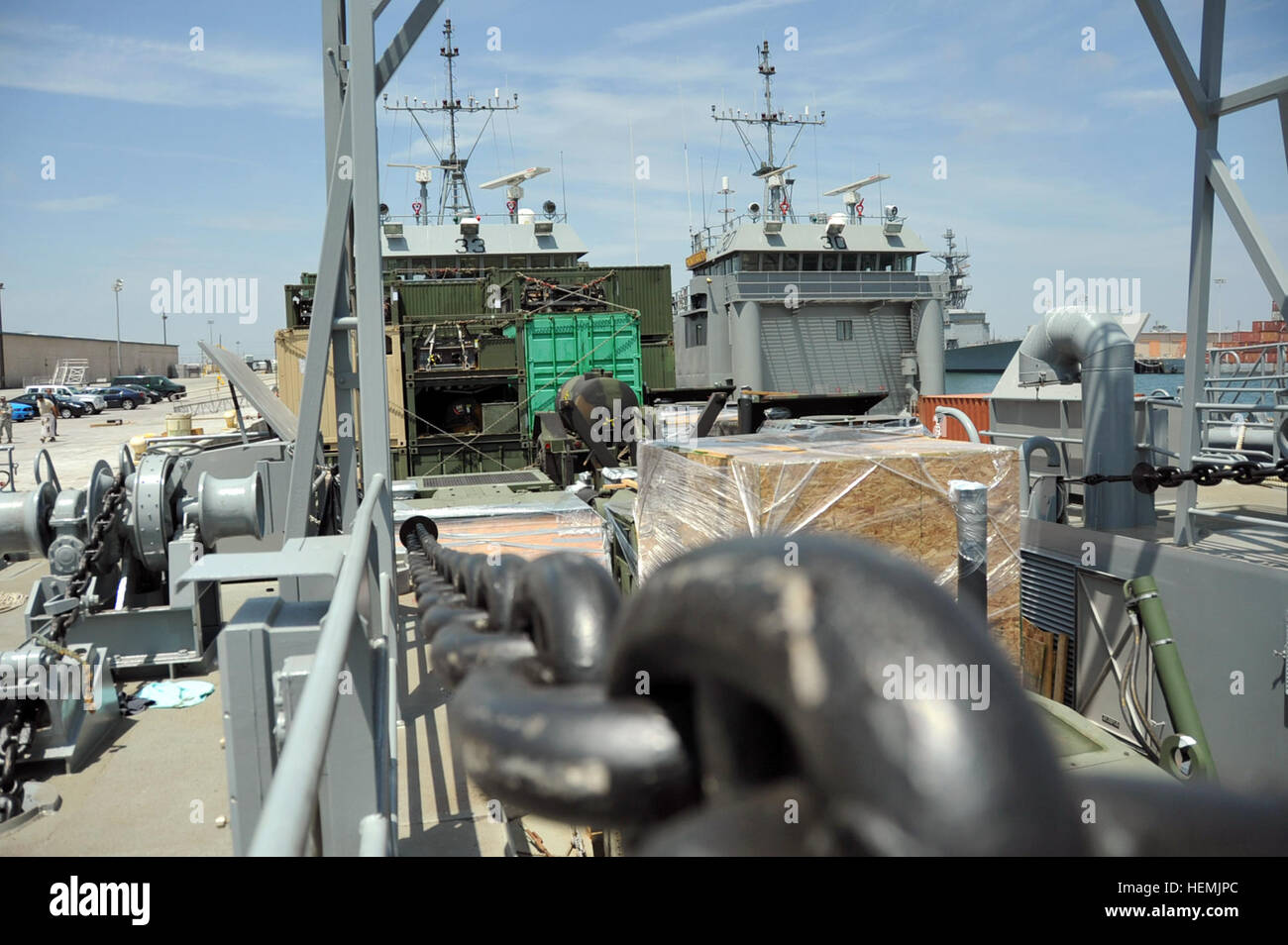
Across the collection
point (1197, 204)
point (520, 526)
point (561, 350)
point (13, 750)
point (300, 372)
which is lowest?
point (13, 750)

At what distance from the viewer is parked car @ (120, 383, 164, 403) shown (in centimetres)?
5142

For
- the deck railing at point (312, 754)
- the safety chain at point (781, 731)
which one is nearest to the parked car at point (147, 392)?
the deck railing at point (312, 754)

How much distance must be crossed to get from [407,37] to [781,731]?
4.89 m

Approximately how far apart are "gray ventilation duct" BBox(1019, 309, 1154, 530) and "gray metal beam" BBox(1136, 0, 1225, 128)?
6.59 ft

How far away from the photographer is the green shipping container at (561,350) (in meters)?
15.7

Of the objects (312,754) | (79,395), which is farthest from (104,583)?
(79,395)

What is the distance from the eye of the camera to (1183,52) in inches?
272

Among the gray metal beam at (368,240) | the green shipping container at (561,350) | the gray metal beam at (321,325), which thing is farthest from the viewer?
the green shipping container at (561,350)

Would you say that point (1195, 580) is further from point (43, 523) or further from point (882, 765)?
point (43, 523)

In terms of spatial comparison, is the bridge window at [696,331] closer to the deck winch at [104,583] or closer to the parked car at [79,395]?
the deck winch at [104,583]

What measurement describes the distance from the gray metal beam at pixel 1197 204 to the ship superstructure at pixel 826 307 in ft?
79.7

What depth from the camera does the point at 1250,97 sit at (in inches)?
258

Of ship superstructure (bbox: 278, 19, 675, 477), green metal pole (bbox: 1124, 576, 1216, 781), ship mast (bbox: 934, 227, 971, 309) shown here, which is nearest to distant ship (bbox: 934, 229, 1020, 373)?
ship mast (bbox: 934, 227, 971, 309)

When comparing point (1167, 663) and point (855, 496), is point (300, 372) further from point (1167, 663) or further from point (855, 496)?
point (1167, 663)
